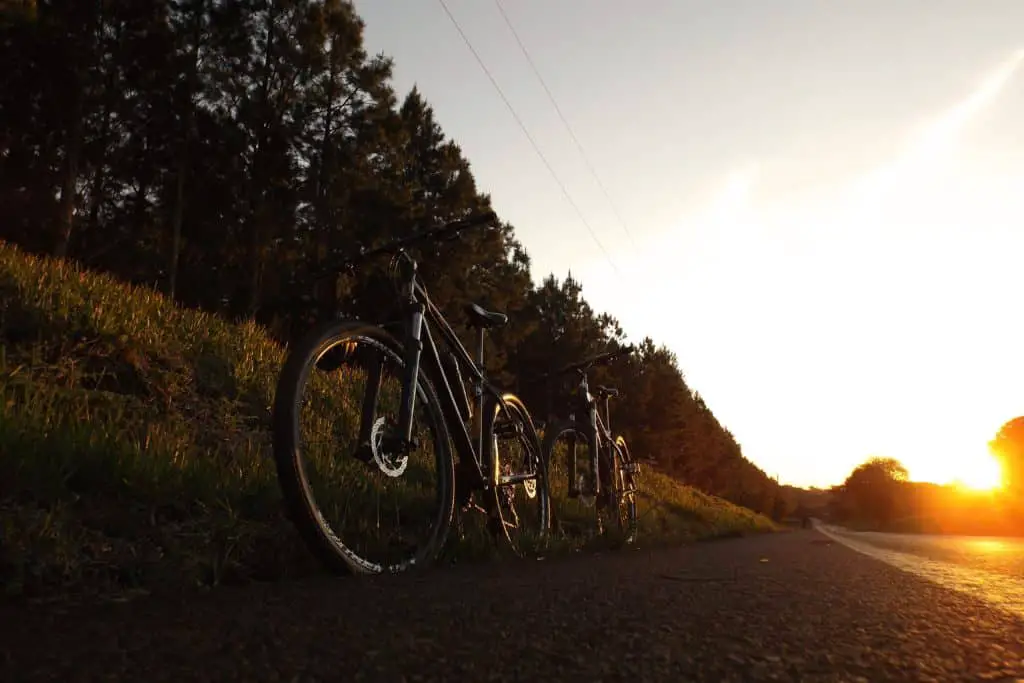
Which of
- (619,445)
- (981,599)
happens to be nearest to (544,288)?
(619,445)

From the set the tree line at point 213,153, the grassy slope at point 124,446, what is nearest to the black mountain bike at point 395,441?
the grassy slope at point 124,446

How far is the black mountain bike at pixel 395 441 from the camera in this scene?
2682 mm

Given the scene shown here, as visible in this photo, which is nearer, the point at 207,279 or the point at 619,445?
the point at 619,445

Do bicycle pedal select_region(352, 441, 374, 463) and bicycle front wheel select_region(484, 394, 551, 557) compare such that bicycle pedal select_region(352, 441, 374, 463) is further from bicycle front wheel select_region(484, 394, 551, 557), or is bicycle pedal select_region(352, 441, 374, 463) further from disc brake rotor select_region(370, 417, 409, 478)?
bicycle front wheel select_region(484, 394, 551, 557)

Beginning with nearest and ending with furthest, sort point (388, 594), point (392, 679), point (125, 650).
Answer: point (392, 679)
point (125, 650)
point (388, 594)

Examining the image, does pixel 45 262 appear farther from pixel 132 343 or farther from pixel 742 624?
pixel 742 624

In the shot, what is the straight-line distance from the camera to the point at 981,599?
231 cm

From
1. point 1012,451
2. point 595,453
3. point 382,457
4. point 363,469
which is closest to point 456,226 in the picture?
point 382,457

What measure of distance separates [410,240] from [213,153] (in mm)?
23226

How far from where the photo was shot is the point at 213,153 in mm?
23625

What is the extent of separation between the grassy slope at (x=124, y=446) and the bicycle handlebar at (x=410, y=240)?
113 centimetres

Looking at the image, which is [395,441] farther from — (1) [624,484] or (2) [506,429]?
(1) [624,484]

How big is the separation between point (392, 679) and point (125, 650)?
57 cm

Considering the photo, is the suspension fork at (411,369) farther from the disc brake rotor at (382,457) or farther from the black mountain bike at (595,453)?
the black mountain bike at (595,453)
